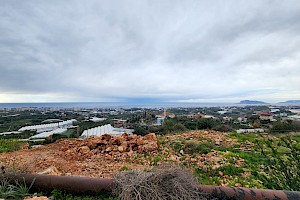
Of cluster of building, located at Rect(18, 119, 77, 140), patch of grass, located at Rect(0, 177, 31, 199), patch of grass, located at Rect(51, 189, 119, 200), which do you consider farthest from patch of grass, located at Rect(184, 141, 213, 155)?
cluster of building, located at Rect(18, 119, 77, 140)

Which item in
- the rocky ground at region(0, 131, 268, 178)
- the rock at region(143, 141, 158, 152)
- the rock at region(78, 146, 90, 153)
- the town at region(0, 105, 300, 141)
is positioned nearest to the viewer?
the rocky ground at region(0, 131, 268, 178)

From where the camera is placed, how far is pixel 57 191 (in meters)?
2.94

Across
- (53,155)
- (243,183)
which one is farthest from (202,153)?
(53,155)

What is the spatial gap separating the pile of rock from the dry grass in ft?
11.9

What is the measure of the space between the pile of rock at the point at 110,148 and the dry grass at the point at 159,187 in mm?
3624

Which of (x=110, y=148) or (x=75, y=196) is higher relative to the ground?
(x=75, y=196)

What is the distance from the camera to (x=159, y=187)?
2.57m

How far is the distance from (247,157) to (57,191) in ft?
18.1

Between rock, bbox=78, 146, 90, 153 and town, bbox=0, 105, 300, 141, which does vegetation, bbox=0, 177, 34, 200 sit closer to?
rock, bbox=78, 146, 90, 153

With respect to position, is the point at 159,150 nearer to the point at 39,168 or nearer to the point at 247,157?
the point at 247,157

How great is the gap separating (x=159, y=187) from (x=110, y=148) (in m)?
4.41

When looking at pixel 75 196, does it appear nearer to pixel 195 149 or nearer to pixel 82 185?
pixel 82 185

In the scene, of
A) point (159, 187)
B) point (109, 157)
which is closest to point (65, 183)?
point (159, 187)

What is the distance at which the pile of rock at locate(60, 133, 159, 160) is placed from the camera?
6.30 meters
